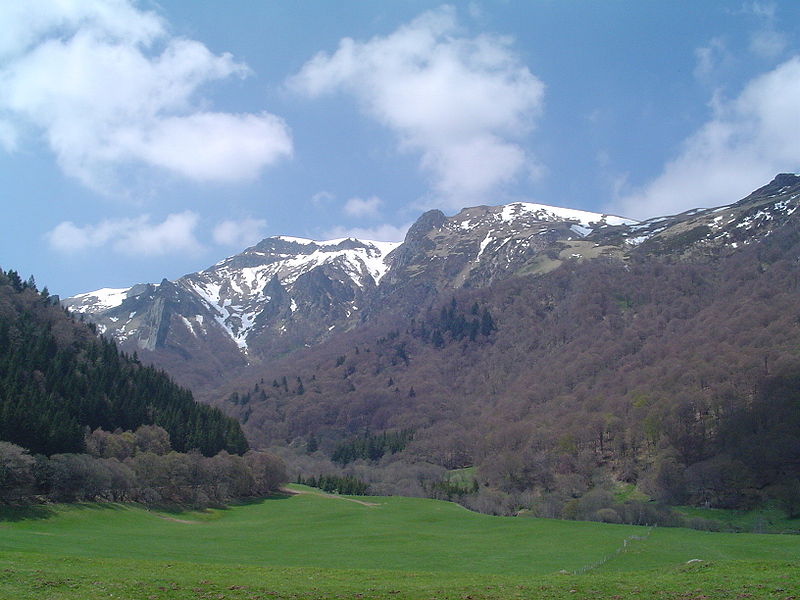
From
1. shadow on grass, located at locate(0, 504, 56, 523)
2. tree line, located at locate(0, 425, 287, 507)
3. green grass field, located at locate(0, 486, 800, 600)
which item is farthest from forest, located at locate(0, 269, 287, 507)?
green grass field, located at locate(0, 486, 800, 600)

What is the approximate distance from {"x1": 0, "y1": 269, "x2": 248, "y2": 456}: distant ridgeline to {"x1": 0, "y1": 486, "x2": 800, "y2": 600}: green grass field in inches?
652

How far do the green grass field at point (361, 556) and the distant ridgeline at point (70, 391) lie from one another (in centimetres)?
1655

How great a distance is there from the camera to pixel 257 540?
6153cm

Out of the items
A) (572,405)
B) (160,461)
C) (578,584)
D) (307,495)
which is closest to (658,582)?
(578,584)

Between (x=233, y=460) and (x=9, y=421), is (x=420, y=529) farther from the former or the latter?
(x=9, y=421)

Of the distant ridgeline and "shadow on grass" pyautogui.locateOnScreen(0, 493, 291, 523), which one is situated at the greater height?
the distant ridgeline

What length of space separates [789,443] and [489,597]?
312 ft

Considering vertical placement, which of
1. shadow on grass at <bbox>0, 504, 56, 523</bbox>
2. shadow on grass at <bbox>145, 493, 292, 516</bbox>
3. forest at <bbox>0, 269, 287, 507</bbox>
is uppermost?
forest at <bbox>0, 269, 287, 507</bbox>

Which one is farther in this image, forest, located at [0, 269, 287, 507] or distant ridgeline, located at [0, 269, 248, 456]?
distant ridgeline, located at [0, 269, 248, 456]

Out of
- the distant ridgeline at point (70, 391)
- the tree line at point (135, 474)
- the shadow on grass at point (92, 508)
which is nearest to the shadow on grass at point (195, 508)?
the shadow on grass at point (92, 508)

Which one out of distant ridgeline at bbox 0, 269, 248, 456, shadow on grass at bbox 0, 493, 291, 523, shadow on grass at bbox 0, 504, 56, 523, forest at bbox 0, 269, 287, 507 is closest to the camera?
shadow on grass at bbox 0, 504, 56, 523

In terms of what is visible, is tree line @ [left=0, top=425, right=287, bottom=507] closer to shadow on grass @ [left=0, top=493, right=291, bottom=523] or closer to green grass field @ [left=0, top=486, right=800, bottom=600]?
shadow on grass @ [left=0, top=493, right=291, bottom=523]

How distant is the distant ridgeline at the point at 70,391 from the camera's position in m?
79.2

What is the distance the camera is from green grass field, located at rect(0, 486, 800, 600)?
27.1 metres
